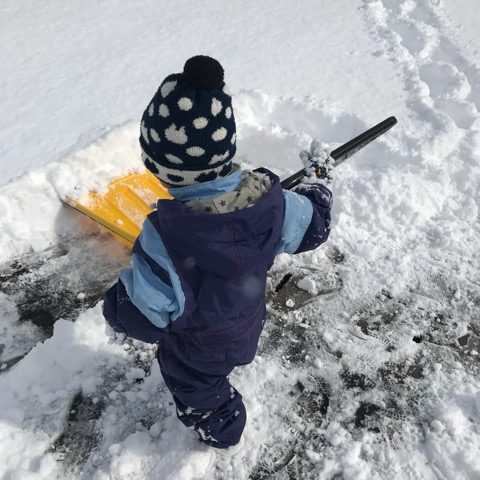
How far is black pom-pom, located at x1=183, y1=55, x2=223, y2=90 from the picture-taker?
105 centimetres

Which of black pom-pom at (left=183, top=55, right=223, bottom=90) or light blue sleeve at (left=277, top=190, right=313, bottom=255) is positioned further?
light blue sleeve at (left=277, top=190, right=313, bottom=255)

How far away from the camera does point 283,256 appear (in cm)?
232

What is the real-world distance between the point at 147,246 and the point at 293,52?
259 cm

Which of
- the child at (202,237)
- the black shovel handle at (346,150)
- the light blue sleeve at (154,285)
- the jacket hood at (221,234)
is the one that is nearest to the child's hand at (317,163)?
the black shovel handle at (346,150)

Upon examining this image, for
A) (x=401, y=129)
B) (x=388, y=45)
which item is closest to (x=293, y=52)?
(x=388, y=45)

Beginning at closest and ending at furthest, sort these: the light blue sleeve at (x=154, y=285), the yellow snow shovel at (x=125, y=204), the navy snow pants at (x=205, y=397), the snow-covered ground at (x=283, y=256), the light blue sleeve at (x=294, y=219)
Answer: the light blue sleeve at (x=154, y=285) → the light blue sleeve at (x=294, y=219) → the navy snow pants at (x=205, y=397) → the snow-covered ground at (x=283, y=256) → the yellow snow shovel at (x=125, y=204)

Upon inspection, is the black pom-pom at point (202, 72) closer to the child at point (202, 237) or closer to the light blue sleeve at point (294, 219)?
the child at point (202, 237)

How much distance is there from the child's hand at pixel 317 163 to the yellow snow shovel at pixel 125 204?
809mm

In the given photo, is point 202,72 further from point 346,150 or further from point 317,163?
point 346,150

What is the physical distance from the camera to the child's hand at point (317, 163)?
5.74 ft

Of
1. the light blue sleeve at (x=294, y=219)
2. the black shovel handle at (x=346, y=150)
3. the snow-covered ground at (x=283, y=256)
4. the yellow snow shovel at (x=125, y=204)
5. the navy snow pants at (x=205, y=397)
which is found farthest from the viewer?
the yellow snow shovel at (x=125, y=204)

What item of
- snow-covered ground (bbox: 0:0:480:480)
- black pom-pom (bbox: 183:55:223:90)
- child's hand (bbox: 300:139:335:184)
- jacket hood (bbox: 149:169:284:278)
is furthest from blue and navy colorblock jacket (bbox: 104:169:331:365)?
snow-covered ground (bbox: 0:0:480:480)

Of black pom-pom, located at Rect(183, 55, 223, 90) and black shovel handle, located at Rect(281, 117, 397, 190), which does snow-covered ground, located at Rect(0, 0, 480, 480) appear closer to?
black shovel handle, located at Rect(281, 117, 397, 190)

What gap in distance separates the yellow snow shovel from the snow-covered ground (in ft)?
0.28
